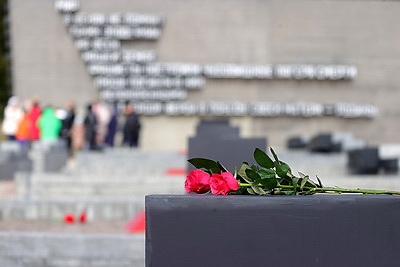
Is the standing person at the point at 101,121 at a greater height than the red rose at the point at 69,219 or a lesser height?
greater

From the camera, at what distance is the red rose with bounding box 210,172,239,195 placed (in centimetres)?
296

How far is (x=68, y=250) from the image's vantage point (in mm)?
5809

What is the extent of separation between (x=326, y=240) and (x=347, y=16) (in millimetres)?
20065

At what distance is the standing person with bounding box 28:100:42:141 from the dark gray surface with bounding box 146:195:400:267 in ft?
52.7

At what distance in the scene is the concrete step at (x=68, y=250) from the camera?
575 centimetres

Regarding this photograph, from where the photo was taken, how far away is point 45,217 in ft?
31.6

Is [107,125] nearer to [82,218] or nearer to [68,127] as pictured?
[68,127]

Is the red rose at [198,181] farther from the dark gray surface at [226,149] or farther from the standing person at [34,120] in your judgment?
the standing person at [34,120]

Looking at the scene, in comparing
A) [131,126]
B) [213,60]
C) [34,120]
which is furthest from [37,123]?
[213,60]

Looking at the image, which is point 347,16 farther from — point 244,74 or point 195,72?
→ point 195,72

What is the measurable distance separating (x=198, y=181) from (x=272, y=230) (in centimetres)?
38

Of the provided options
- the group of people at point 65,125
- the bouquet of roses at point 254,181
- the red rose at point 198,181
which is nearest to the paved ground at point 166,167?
the group of people at point 65,125

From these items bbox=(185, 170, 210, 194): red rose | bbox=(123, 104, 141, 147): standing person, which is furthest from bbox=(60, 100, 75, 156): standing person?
bbox=(185, 170, 210, 194): red rose

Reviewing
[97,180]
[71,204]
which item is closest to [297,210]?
[71,204]
